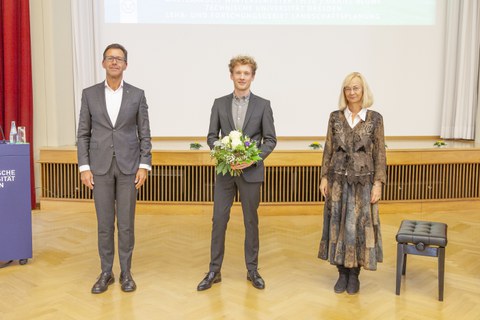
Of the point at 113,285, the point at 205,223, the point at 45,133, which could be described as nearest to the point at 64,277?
the point at 113,285

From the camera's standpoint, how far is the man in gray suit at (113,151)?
10.7 ft

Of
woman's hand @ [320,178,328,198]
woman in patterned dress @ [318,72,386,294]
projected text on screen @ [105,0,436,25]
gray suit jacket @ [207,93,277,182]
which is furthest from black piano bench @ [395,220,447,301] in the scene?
projected text on screen @ [105,0,436,25]

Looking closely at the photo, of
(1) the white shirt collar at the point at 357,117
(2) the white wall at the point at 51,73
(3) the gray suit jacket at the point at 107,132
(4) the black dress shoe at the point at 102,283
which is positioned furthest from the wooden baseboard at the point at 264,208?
(1) the white shirt collar at the point at 357,117

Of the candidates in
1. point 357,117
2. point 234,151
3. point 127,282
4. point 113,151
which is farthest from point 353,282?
point 113,151

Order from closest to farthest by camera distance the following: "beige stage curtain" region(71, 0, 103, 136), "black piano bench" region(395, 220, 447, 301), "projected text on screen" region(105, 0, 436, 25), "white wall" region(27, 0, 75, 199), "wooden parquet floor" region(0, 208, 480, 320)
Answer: "wooden parquet floor" region(0, 208, 480, 320) < "black piano bench" region(395, 220, 447, 301) < "white wall" region(27, 0, 75, 199) < "beige stage curtain" region(71, 0, 103, 136) < "projected text on screen" region(105, 0, 436, 25)

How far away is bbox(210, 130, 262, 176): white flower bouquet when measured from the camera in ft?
10.1

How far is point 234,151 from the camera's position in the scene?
309 cm

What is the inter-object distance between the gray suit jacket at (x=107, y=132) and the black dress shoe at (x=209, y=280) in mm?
880

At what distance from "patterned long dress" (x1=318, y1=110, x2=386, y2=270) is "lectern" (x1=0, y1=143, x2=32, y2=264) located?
7.70 feet

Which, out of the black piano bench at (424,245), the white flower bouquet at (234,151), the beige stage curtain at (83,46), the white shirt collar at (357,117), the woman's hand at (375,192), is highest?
the beige stage curtain at (83,46)

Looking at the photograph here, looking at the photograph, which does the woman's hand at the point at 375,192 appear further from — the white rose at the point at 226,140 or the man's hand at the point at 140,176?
the man's hand at the point at 140,176

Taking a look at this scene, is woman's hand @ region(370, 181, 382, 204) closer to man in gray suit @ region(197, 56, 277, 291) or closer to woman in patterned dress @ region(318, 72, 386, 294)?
woman in patterned dress @ region(318, 72, 386, 294)

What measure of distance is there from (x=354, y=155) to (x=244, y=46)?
3970 mm

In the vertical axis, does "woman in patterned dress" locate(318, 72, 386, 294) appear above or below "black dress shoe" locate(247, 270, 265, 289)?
above
